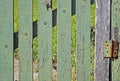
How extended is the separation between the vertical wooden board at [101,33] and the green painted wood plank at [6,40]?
89 cm

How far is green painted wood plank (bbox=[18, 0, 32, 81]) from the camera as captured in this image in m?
3.68

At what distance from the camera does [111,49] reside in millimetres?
3758

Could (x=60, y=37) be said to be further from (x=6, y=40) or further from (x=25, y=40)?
(x=6, y=40)

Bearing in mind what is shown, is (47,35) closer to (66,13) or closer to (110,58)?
(66,13)

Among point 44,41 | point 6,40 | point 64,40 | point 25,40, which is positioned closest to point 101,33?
point 64,40

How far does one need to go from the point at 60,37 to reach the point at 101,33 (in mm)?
431

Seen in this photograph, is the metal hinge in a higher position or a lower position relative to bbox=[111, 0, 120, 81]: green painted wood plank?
lower

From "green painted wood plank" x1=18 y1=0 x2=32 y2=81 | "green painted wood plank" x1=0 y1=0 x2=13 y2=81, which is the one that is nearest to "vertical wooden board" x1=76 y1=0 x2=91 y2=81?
"green painted wood plank" x1=18 y1=0 x2=32 y2=81

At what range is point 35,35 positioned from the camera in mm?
3736

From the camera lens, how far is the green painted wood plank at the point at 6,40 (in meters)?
3.68

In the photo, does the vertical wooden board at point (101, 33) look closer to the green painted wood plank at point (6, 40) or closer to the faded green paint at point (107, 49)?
the faded green paint at point (107, 49)

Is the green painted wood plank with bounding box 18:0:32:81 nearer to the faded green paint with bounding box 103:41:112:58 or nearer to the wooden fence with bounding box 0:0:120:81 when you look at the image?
the wooden fence with bounding box 0:0:120:81

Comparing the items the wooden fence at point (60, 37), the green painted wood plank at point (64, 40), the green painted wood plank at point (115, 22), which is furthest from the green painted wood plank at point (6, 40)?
the green painted wood plank at point (115, 22)

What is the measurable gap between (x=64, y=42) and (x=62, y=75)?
0.35 metres
